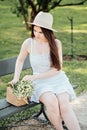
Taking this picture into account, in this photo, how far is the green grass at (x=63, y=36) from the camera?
744 centimetres

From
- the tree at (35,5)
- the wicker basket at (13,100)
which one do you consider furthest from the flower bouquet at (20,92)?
the tree at (35,5)

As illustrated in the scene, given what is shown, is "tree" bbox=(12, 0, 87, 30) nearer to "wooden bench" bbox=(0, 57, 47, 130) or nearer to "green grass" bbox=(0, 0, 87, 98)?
"green grass" bbox=(0, 0, 87, 98)

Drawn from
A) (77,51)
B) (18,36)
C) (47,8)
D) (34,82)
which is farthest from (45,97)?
(18,36)

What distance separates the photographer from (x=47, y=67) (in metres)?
4.54

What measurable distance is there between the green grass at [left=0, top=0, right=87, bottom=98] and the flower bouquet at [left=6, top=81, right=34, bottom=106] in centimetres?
188

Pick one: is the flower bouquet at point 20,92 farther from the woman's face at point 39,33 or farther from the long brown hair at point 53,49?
the woman's face at point 39,33

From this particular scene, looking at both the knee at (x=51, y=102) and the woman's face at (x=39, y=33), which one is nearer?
the knee at (x=51, y=102)

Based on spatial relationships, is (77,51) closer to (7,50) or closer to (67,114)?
(7,50)

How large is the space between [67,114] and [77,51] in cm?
574

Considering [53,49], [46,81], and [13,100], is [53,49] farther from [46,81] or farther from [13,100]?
[13,100]

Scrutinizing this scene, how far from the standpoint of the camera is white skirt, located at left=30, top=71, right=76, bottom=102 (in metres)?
4.41

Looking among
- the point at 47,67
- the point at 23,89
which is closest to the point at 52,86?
the point at 47,67

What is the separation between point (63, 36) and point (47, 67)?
752 cm

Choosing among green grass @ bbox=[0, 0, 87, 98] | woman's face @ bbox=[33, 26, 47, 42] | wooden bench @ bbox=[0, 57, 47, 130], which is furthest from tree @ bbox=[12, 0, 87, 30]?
woman's face @ bbox=[33, 26, 47, 42]
